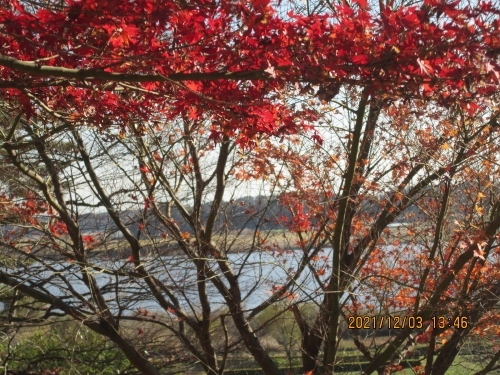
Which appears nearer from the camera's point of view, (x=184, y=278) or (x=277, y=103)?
(x=277, y=103)

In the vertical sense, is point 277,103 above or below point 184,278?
above

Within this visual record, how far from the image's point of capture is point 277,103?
3672 mm

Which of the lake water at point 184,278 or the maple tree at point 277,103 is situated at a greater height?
the maple tree at point 277,103

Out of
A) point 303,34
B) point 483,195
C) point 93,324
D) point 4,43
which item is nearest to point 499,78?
point 303,34

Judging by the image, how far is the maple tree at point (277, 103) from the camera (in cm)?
251

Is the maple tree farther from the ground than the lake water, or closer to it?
farther from the ground

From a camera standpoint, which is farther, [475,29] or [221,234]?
[221,234]

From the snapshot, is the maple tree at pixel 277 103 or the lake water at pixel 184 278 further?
the lake water at pixel 184 278

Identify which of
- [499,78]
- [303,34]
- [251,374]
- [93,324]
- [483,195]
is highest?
[303,34]

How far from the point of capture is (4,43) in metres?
Result: 3.02

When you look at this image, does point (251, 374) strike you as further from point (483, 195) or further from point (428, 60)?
point (428, 60)

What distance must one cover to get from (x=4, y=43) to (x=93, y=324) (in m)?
3.42

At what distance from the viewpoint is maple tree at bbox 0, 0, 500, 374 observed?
251 centimetres

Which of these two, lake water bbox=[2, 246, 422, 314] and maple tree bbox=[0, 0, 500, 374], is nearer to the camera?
Result: maple tree bbox=[0, 0, 500, 374]
